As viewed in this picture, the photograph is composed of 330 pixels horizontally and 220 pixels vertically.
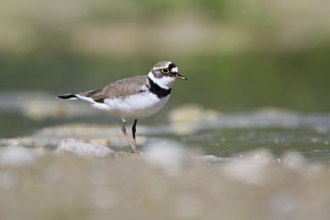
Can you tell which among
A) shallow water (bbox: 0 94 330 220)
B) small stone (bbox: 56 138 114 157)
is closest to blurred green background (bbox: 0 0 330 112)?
small stone (bbox: 56 138 114 157)

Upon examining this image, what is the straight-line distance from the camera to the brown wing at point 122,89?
9422 mm

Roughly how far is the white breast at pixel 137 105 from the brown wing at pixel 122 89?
0.05m

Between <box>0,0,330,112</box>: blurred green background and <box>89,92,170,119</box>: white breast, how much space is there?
8489 mm

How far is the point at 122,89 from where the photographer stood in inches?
375

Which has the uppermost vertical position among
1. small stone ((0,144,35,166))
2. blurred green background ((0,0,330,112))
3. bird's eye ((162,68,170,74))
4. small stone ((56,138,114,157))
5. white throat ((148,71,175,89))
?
blurred green background ((0,0,330,112))

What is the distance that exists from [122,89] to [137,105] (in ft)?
0.88

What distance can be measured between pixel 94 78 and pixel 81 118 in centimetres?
524

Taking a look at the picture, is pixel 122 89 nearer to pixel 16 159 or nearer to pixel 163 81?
pixel 163 81

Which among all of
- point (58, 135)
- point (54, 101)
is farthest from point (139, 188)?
point (54, 101)

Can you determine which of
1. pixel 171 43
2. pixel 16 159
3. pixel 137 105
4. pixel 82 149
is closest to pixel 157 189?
pixel 16 159

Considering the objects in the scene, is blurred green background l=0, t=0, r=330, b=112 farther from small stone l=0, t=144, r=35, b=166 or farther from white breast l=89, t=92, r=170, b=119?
small stone l=0, t=144, r=35, b=166

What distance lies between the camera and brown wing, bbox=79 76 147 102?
30.9ft

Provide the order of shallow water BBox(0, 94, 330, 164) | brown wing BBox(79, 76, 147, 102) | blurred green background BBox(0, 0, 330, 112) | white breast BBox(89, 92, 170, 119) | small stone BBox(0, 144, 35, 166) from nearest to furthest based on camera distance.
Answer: small stone BBox(0, 144, 35, 166) < white breast BBox(89, 92, 170, 119) < brown wing BBox(79, 76, 147, 102) < shallow water BBox(0, 94, 330, 164) < blurred green background BBox(0, 0, 330, 112)

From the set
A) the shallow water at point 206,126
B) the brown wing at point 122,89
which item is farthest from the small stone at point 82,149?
the shallow water at point 206,126
